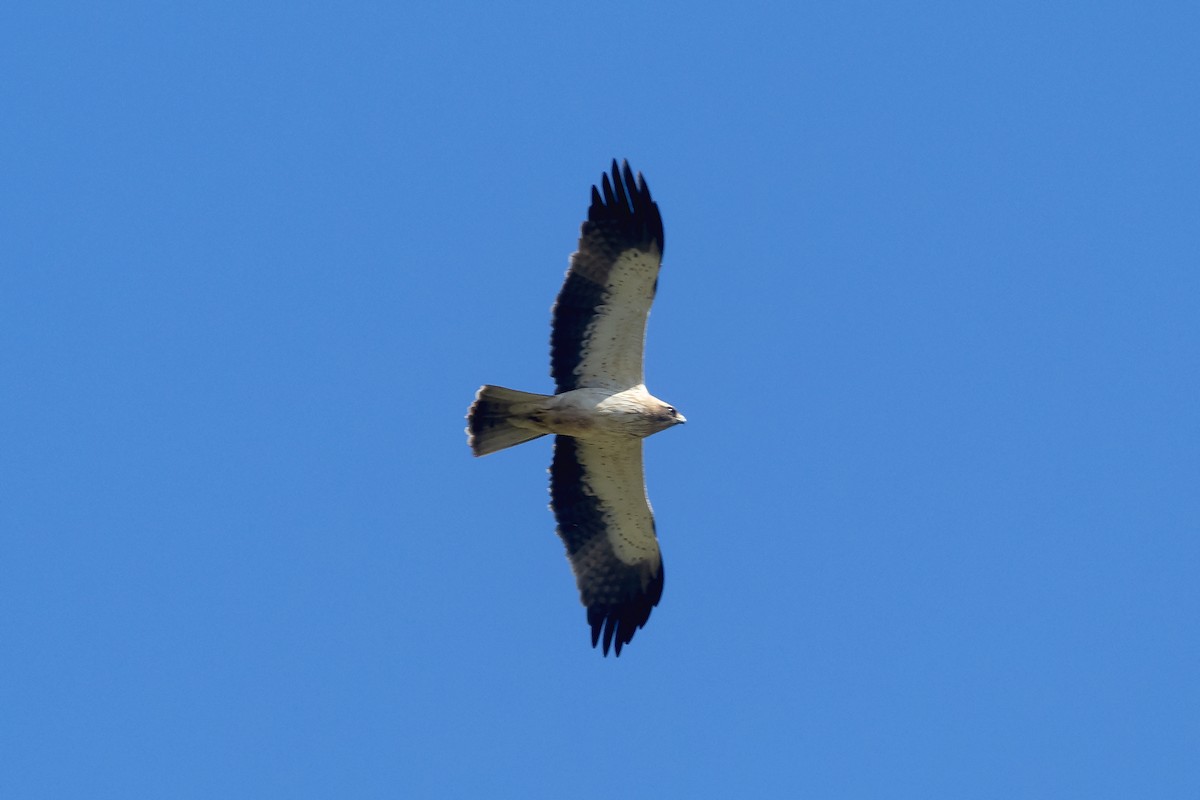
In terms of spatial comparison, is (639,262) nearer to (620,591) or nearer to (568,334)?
(568,334)

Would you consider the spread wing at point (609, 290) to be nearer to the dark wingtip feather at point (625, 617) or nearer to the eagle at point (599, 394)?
the eagle at point (599, 394)

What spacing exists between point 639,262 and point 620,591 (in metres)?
3.44

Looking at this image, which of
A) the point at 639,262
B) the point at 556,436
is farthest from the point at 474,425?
the point at 639,262

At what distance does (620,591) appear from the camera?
1794 centimetres

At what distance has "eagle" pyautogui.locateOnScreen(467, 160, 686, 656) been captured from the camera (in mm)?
16625

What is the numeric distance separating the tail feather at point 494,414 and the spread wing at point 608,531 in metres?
0.77

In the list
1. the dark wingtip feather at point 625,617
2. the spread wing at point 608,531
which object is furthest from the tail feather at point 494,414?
the dark wingtip feather at point 625,617

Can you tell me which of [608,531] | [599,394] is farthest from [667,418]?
[608,531]

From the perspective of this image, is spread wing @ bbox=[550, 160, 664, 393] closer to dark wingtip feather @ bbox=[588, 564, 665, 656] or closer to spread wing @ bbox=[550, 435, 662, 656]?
spread wing @ bbox=[550, 435, 662, 656]

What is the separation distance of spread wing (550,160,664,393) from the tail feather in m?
0.44

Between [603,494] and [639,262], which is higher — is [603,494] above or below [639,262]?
below

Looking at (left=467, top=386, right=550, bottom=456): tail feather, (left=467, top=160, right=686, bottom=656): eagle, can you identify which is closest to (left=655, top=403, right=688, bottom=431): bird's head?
(left=467, top=160, right=686, bottom=656): eagle

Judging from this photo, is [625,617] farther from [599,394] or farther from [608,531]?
[599,394]

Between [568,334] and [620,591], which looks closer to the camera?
[568,334]
